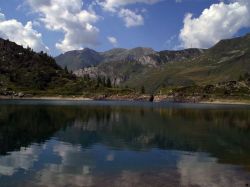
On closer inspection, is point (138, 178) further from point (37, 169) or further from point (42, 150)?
point (42, 150)

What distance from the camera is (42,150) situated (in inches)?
2525

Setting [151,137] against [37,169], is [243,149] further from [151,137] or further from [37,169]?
[37,169]

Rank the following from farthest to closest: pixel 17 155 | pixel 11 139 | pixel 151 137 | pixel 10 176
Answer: pixel 151 137 < pixel 11 139 < pixel 17 155 < pixel 10 176

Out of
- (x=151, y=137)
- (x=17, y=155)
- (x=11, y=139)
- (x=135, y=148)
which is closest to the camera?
(x=17, y=155)

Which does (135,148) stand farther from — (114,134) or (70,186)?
(70,186)

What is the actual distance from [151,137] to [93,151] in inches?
960

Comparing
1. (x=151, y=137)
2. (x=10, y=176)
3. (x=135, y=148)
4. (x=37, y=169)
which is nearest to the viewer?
(x=10, y=176)

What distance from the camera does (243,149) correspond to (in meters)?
71.3

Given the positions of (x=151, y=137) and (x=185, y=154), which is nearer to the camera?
(x=185, y=154)

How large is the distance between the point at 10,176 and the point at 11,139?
34.1 metres

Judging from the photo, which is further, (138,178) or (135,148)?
(135,148)

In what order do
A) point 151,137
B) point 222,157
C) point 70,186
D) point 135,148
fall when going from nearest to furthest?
point 70,186, point 222,157, point 135,148, point 151,137

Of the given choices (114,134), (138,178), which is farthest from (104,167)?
(114,134)

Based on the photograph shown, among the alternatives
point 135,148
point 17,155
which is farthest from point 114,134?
point 17,155
